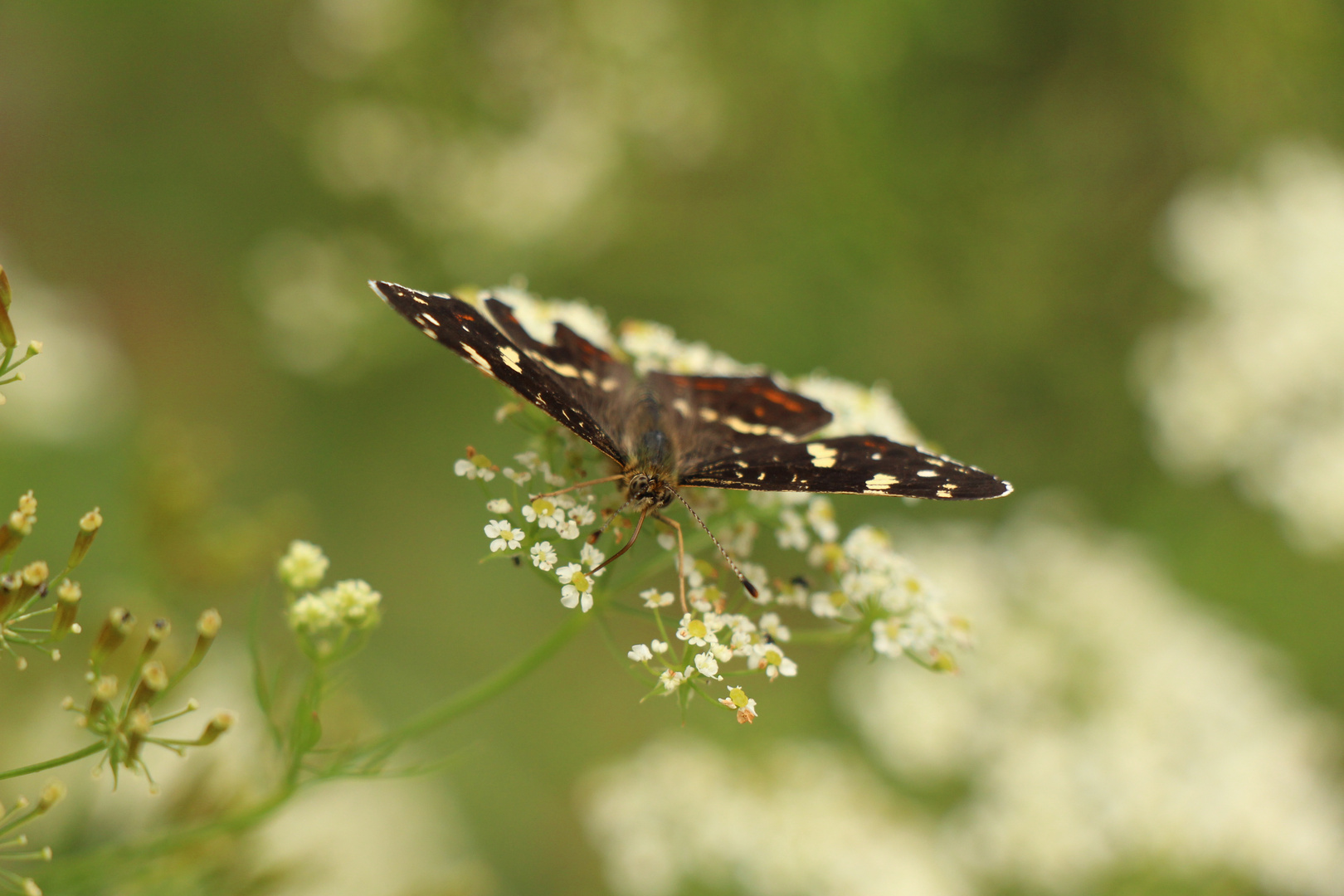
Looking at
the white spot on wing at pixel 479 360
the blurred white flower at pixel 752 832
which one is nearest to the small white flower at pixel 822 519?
the white spot on wing at pixel 479 360

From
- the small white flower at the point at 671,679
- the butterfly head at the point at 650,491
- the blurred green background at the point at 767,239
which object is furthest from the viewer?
the blurred green background at the point at 767,239

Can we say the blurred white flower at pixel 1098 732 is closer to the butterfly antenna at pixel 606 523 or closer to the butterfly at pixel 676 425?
the butterfly at pixel 676 425

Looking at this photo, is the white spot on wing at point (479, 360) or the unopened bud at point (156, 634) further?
the white spot on wing at point (479, 360)

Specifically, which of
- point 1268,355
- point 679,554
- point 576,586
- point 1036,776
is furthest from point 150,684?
point 1268,355

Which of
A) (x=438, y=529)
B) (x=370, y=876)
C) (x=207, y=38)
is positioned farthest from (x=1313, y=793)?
(x=207, y=38)

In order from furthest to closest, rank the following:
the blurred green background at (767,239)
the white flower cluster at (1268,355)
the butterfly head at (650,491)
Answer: the blurred green background at (767,239), the white flower cluster at (1268,355), the butterfly head at (650,491)

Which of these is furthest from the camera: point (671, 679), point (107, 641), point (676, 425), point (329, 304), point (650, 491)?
point (329, 304)

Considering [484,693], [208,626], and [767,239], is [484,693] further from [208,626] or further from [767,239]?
[767,239]

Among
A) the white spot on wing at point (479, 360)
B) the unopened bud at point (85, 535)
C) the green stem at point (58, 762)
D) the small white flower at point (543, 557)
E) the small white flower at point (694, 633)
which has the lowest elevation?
the green stem at point (58, 762)
